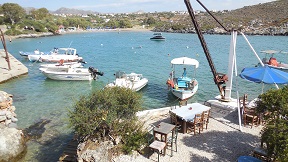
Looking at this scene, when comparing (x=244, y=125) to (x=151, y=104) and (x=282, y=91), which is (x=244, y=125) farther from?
(x=151, y=104)

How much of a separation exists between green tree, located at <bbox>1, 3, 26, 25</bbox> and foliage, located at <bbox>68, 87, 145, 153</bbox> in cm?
11010

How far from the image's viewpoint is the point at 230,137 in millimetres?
10336

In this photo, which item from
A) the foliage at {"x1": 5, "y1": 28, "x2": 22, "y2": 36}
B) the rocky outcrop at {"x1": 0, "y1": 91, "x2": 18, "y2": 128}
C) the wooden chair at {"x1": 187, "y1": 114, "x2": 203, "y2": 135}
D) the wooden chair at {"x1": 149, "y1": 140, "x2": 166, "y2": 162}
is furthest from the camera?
the foliage at {"x1": 5, "y1": 28, "x2": 22, "y2": 36}

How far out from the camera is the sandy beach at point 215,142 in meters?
8.82

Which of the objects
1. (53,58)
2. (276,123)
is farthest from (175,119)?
(53,58)

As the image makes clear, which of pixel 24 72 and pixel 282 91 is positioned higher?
pixel 282 91

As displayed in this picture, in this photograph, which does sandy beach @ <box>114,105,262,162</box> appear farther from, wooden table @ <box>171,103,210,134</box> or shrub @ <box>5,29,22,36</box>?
shrub @ <box>5,29,22,36</box>

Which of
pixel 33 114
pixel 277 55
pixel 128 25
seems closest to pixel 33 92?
pixel 33 114

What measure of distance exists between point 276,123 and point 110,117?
18.5 feet

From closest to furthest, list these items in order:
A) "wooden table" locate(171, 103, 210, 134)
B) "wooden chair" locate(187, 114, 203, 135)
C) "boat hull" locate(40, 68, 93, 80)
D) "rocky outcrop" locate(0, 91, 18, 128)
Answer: "wooden table" locate(171, 103, 210, 134)
"wooden chair" locate(187, 114, 203, 135)
"rocky outcrop" locate(0, 91, 18, 128)
"boat hull" locate(40, 68, 93, 80)

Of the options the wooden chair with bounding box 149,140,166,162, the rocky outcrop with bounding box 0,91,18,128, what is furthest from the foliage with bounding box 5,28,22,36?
the wooden chair with bounding box 149,140,166,162

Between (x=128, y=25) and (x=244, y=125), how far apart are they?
14454 cm

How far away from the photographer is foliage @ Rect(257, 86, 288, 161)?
19.5ft

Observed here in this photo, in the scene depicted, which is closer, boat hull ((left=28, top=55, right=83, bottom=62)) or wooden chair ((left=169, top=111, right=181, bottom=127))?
wooden chair ((left=169, top=111, right=181, bottom=127))
